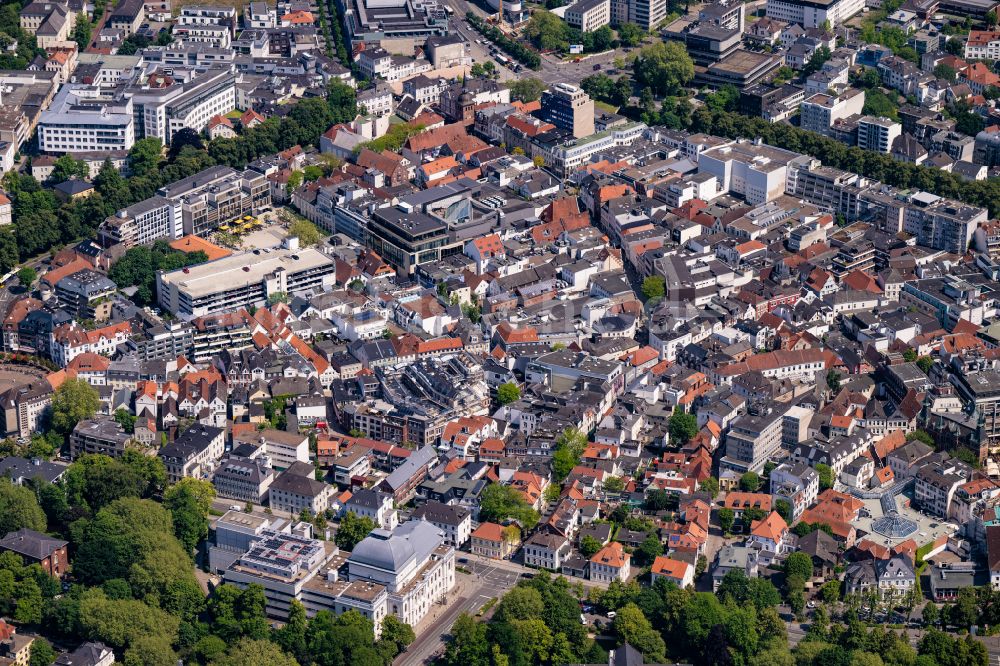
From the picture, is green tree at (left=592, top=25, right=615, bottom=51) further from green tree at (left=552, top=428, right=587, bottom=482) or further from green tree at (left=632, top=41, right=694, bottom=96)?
green tree at (left=552, top=428, right=587, bottom=482)

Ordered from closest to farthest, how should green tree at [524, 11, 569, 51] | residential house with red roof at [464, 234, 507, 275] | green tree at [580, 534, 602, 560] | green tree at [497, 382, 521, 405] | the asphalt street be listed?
the asphalt street
green tree at [580, 534, 602, 560]
green tree at [497, 382, 521, 405]
residential house with red roof at [464, 234, 507, 275]
green tree at [524, 11, 569, 51]

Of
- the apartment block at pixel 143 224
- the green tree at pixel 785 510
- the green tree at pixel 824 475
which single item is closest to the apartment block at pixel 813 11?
the apartment block at pixel 143 224

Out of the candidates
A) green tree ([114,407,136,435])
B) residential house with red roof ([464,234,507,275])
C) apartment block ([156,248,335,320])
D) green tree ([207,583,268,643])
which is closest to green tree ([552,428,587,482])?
green tree ([207,583,268,643])

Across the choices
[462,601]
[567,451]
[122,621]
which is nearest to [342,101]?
[567,451]

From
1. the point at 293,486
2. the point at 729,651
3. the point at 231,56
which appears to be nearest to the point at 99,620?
the point at 293,486

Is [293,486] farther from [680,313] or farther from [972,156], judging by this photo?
[972,156]

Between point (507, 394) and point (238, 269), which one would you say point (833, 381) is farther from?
point (238, 269)

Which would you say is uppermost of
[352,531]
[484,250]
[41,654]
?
[484,250]

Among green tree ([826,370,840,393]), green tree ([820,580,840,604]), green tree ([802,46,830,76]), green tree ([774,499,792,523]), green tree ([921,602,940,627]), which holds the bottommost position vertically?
green tree ([921,602,940,627])
